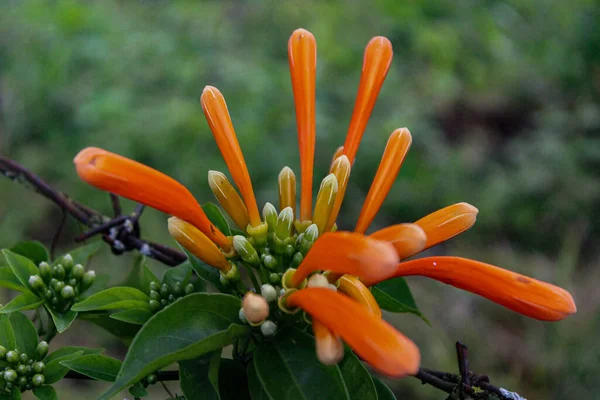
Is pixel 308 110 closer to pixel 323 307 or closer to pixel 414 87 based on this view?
pixel 323 307

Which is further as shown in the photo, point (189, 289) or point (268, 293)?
point (189, 289)

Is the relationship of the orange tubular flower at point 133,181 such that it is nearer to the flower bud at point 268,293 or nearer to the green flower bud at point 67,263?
the flower bud at point 268,293

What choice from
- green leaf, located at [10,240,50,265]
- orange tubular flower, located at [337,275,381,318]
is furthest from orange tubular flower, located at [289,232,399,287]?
green leaf, located at [10,240,50,265]

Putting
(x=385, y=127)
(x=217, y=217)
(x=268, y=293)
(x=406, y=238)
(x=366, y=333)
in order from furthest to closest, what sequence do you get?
1. (x=385, y=127)
2. (x=217, y=217)
3. (x=268, y=293)
4. (x=406, y=238)
5. (x=366, y=333)

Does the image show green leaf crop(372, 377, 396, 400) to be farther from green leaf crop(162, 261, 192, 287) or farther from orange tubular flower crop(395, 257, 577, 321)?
green leaf crop(162, 261, 192, 287)

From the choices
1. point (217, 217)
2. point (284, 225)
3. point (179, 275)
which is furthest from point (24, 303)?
point (284, 225)

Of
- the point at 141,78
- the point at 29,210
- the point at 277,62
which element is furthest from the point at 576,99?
the point at 29,210

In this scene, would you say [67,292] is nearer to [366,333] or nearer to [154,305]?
[154,305]
